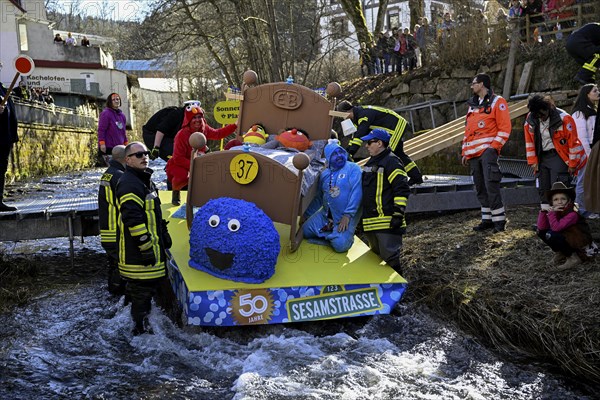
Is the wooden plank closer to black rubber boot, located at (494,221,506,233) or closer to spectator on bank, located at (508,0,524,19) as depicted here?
spectator on bank, located at (508,0,524,19)

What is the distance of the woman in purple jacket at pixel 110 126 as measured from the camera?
1041 cm

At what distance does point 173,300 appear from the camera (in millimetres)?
7816

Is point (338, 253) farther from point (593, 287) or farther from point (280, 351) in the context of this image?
point (593, 287)

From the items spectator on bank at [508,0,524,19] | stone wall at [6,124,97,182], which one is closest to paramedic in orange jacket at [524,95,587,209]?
spectator on bank at [508,0,524,19]

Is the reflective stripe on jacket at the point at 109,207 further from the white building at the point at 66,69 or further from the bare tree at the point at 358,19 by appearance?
the white building at the point at 66,69

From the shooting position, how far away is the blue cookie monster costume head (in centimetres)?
648

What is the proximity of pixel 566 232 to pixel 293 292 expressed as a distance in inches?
114

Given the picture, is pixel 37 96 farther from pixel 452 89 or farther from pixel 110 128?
pixel 110 128

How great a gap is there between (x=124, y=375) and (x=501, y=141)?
5669 millimetres

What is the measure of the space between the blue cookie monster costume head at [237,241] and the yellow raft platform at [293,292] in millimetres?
104

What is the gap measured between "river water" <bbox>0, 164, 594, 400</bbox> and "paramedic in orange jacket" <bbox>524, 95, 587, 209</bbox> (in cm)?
260

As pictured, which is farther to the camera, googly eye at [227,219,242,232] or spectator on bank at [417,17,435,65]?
spectator on bank at [417,17,435,65]

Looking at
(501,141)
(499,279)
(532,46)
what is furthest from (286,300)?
(532,46)

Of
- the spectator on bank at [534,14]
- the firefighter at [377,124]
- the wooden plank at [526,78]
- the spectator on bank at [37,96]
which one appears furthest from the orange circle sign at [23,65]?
the spectator on bank at [37,96]
